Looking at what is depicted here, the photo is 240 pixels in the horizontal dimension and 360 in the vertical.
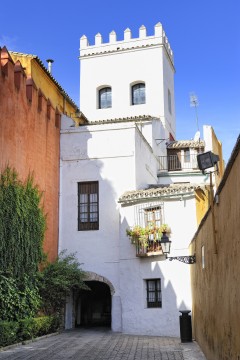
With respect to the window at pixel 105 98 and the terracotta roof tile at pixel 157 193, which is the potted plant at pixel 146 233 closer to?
the terracotta roof tile at pixel 157 193

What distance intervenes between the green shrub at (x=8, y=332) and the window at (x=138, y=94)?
1957cm

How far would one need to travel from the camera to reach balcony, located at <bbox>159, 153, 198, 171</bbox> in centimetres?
2875

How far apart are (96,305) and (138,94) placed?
13758mm

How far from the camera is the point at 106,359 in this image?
1183cm

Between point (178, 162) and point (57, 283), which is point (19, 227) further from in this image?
point (178, 162)

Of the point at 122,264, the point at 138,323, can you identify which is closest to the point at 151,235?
the point at 122,264

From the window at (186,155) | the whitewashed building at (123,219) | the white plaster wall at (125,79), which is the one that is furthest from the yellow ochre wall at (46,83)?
the window at (186,155)

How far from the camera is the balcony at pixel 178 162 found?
28.8m

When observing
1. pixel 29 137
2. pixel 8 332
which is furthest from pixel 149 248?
pixel 8 332

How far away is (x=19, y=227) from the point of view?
16.3 meters

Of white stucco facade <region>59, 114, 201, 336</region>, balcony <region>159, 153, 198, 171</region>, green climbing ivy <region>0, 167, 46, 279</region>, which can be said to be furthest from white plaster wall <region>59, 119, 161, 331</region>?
balcony <region>159, 153, 198, 171</region>

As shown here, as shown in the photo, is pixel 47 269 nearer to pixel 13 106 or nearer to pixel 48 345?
pixel 48 345

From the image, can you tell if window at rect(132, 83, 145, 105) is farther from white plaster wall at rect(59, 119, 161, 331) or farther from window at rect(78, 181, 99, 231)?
window at rect(78, 181, 99, 231)

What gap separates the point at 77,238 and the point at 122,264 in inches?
95.0
